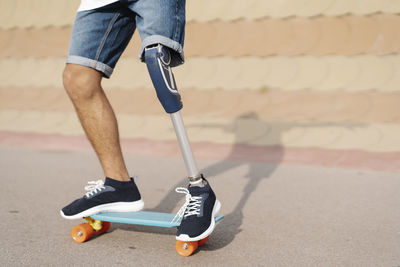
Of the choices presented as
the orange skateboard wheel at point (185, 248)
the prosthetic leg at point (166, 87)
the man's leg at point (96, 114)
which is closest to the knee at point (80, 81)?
the man's leg at point (96, 114)

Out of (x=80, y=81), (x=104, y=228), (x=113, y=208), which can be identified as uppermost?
(x=80, y=81)

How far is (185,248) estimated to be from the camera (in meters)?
2.00

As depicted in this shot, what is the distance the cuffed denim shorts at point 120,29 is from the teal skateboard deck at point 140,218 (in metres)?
0.64

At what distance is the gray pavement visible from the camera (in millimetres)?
2016

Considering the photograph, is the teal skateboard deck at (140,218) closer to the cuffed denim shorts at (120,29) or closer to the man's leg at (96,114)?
the man's leg at (96,114)

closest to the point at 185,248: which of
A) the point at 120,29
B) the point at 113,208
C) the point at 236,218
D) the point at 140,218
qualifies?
the point at 140,218

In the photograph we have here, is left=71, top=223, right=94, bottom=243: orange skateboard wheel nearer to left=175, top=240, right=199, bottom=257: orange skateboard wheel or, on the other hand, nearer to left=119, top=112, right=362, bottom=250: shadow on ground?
left=119, top=112, right=362, bottom=250: shadow on ground

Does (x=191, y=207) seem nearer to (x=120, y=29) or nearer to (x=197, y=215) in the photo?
(x=197, y=215)

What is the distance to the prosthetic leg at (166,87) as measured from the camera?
6.65 feet

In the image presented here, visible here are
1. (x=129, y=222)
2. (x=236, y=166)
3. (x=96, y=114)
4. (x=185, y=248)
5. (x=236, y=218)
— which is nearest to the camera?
(x=185, y=248)

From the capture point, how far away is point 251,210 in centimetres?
275

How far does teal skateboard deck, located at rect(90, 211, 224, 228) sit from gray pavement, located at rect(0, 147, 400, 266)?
0.37ft

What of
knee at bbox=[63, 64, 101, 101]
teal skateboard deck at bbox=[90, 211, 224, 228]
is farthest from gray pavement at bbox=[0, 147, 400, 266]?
knee at bbox=[63, 64, 101, 101]

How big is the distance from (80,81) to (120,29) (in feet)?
1.02
